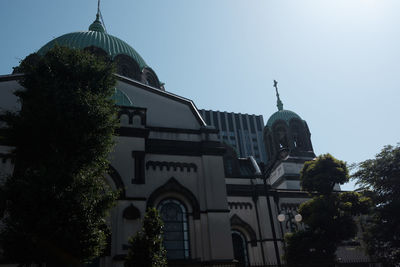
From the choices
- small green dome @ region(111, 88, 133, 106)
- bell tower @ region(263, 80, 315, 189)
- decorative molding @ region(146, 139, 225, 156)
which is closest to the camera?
decorative molding @ region(146, 139, 225, 156)

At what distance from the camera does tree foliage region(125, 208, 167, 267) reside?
11.1 metres

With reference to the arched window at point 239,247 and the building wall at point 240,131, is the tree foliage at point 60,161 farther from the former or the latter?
the building wall at point 240,131

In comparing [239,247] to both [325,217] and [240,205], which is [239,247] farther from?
[325,217]

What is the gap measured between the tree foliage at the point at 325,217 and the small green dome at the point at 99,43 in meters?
16.2

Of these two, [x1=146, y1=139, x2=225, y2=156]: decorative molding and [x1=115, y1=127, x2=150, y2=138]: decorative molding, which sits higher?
[x1=115, y1=127, x2=150, y2=138]: decorative molding

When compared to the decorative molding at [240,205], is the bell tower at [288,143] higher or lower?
higher

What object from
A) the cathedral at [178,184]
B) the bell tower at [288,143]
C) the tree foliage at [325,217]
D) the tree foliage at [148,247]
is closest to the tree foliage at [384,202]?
the tree foliage at [325,217]

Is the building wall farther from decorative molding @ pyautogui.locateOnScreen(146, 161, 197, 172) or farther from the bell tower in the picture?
decorative molding @ pyautogui.locateOnScreen(146, 161, 197, 172)

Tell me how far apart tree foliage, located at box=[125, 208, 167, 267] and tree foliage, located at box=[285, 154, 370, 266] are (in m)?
7.75

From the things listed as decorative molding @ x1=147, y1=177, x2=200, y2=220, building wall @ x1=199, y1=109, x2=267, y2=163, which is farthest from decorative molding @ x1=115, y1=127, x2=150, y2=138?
building wall @ x1=199, y1=109, x2=267, y2=163

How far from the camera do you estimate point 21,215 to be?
32.1ft

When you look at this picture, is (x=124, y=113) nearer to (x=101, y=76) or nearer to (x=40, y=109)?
(x=101, y=76)

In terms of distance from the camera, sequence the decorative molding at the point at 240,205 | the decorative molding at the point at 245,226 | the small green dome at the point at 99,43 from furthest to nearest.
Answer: the small green dome at the point at 99,43, the decorative molding at the point at 240,205, the decorative molding at the point at 245,226

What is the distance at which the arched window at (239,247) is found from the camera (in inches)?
873
